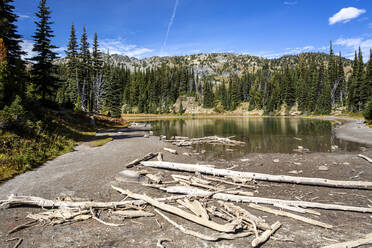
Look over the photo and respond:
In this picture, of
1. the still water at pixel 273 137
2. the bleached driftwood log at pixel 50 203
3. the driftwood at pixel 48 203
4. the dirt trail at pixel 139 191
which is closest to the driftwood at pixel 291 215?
the dirt trail at pixel 139 191

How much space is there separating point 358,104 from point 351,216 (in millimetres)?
95559

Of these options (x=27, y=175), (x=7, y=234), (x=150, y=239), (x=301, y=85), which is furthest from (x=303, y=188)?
(x=301, y=85)

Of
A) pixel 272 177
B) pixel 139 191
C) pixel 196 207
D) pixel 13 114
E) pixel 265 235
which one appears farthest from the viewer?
pixel 13 114

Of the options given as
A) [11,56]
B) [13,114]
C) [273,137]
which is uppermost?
[11,56]

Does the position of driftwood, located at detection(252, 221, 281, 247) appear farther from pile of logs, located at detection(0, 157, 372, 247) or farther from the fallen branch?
the fallen branch

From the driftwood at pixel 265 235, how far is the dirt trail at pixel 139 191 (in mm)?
181

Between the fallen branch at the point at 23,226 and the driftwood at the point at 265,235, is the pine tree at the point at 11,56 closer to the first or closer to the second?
the fallen branch at the point at 23,226

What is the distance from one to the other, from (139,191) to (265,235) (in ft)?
20.4

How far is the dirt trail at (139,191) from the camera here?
6387 mm

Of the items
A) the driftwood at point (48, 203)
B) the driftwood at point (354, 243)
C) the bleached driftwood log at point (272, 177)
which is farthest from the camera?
the bleached driftwood log at point (272, 177)

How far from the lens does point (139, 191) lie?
1015 centimetres

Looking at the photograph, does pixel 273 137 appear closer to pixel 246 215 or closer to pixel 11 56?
pixel 246 215

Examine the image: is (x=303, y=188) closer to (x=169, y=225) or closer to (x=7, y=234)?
(x=169, y=225)

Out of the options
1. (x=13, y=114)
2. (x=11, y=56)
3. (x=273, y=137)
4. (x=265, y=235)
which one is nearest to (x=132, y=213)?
(x=265, y=235)
